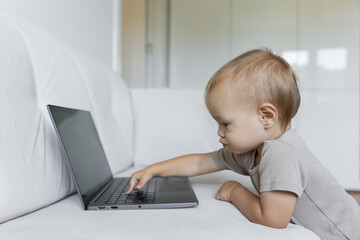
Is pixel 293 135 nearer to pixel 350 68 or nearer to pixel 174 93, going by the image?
pixel 174 93

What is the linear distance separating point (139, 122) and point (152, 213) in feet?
3.04

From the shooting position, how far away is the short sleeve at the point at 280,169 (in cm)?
62

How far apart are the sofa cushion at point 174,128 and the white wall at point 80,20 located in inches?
21.8

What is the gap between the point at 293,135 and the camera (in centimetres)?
73

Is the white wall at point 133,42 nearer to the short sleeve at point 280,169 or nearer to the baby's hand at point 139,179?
the baby's hand at point 139,179

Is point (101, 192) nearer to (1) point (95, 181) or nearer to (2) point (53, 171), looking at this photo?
(1) point (95, 181)

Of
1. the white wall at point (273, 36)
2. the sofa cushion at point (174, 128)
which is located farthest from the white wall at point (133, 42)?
the sofa cushion at point (174, 128)

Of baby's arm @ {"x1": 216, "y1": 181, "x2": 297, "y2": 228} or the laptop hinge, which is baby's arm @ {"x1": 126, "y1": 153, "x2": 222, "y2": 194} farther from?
baby's arm @ {"x1": 216, "y1": 181, "x2": 297, "y2": 228}

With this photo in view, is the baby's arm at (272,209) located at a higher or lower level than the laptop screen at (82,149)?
lower

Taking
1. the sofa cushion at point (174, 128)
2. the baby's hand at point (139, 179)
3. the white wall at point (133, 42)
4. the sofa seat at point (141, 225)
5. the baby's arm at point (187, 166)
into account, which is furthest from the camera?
the white wall at point (133, 42)

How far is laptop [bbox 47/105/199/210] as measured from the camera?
689mm

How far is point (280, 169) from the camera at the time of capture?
638 mm

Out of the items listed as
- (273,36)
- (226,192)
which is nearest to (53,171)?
(226,192)

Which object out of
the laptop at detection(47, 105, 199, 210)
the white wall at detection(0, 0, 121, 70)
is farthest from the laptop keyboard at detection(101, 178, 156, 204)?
the white wall at detection(0, 0, 121, 70)
